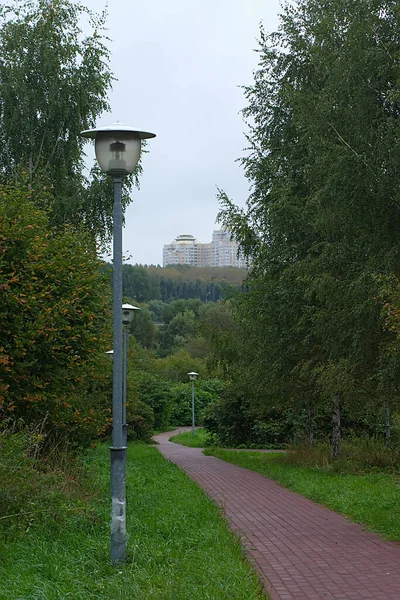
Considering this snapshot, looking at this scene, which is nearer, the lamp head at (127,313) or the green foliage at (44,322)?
the green foliage at (44,322)

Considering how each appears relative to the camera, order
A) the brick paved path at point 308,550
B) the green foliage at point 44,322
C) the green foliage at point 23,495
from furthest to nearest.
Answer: the green foliage at point 44,322, the green foliage at point 23,495, the brick paved path at point 308,550

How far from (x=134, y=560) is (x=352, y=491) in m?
8.06

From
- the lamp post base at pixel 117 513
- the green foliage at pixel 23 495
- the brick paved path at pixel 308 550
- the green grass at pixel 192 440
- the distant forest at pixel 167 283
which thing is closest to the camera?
the brick paved path at pixel 308 550

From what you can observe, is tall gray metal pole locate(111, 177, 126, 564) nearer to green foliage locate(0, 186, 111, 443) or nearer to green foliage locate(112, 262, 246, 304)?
green foliage locate(0, 186, 111, 443)

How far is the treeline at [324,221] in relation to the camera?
1541 cm

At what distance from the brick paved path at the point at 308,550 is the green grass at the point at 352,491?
251 millimetres

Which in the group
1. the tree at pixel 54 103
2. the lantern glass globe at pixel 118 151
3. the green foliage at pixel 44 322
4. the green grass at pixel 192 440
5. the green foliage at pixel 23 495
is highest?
the tree at pixel 54 103

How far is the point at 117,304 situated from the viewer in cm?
813

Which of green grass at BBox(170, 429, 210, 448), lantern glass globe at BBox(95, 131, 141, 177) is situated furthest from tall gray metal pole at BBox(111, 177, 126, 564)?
green grass at BBox(170, 429, 210, 448)

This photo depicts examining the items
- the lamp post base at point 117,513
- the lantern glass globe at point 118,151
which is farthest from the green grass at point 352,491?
the lantern glass globe at point 118,151

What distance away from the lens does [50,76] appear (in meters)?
25.5

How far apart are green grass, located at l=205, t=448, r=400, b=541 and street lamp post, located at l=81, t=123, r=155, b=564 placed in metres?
3.88

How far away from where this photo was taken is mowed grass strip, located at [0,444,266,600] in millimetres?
6793

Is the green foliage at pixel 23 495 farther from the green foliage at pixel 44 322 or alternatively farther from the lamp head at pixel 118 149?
the lamp head at pixel 118 149
